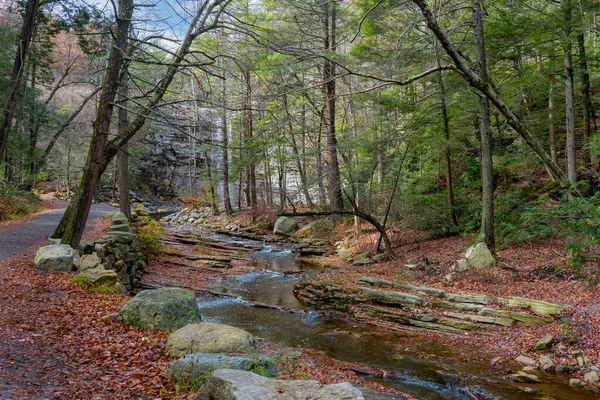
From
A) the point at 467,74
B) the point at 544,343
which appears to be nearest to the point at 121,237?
the point at 544,343

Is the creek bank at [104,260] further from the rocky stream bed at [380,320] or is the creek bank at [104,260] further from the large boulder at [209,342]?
the large boulder at [209,342]

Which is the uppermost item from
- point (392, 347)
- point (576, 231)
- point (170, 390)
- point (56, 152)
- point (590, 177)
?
point (56, 152)

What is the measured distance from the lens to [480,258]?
32.9ft

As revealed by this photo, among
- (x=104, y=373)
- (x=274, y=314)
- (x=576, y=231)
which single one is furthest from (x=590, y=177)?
(x=104, y=373)

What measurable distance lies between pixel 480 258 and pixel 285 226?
12.1 metres

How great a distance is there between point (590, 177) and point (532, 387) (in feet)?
33.3

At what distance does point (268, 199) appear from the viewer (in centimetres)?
2622

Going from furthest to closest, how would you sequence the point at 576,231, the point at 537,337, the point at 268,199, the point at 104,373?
1. the point at 268,199
2. the point at 537,337
3. the point at 576,231
4. the point at 104,373

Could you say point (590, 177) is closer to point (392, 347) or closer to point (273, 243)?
point (392, 347)

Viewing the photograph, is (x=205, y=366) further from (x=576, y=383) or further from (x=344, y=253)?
(x=344, y=253)

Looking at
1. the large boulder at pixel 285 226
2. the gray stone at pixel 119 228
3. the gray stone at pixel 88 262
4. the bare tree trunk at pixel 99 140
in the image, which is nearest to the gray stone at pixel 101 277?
the gray stone at pixel 88 262

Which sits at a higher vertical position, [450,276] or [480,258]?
[480,258]

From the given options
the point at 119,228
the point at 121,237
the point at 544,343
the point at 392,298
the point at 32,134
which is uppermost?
the point at 32,134

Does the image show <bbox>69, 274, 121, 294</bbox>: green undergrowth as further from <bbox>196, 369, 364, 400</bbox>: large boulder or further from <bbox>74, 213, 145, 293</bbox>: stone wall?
<bbox>196, 369, 364, 400</bbox>: large boulder
